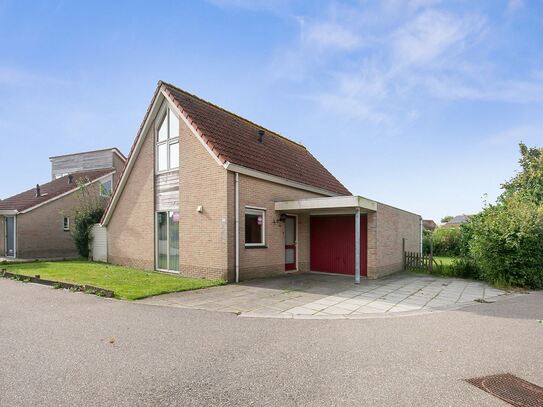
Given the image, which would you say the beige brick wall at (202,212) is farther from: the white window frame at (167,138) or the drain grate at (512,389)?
the drain grate at (512,389)

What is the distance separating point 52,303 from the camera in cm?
816

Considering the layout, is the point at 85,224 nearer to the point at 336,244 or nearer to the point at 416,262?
the point at 336,244

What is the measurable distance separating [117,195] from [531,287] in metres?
17.2

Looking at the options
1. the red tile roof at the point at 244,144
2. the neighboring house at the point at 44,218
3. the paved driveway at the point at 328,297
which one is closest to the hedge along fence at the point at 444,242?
the red tile roof at the point at 244,144

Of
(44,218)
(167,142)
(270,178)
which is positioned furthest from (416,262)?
(44,218)

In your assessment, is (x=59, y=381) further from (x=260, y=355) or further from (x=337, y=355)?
(x=337, y=355)

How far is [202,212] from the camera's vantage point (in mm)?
12016

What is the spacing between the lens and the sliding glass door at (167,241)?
13156mm

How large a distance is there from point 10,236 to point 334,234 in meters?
21.1

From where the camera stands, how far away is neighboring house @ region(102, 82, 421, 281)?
38.4ft

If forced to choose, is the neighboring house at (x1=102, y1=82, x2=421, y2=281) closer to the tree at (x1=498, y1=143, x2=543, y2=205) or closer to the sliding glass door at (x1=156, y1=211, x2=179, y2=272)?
the sliding glass door at (x1=156, y1=211, x2=179, y2=272)

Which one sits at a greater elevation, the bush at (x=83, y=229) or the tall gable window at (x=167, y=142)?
the tall gable window at (x=167, y=142)

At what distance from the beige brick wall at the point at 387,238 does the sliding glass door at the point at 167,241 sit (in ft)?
25.3

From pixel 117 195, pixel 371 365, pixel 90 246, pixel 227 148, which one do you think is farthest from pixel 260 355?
pixel 90 246
